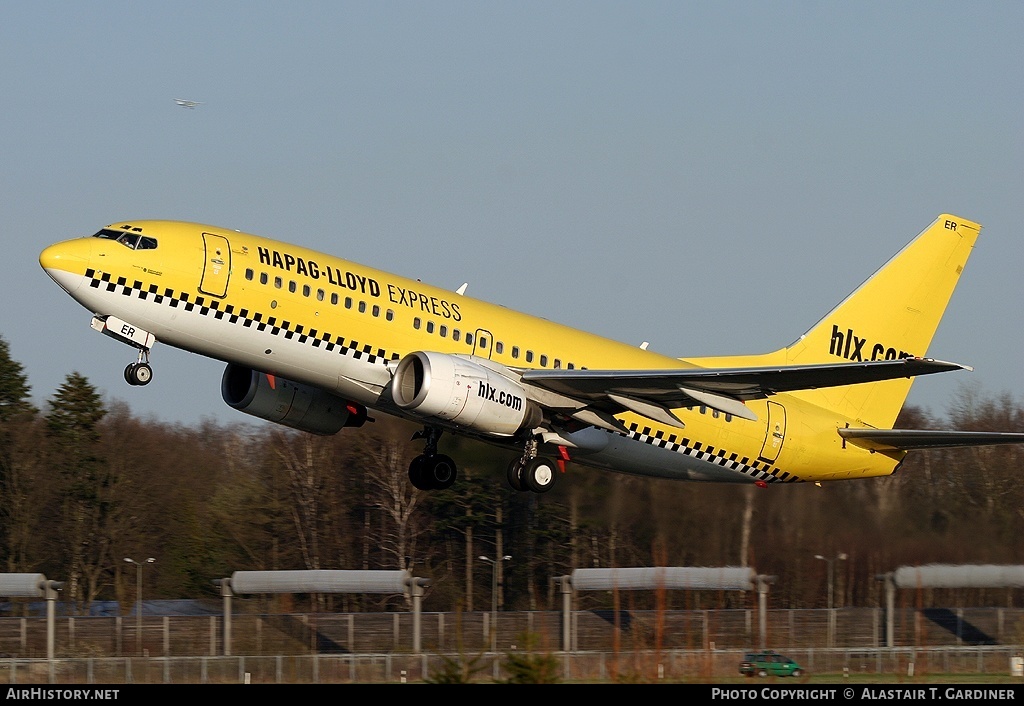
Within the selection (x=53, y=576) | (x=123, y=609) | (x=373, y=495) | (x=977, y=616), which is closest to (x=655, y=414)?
(x=977, y=616)

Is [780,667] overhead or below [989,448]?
below

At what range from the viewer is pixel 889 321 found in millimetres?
37375

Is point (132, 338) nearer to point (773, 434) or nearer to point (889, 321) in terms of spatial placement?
point (773, 434)

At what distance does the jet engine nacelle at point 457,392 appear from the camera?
1112 inches

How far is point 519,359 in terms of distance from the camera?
102ft

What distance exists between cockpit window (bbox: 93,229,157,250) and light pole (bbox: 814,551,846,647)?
20.0m

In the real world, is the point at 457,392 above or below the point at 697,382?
below

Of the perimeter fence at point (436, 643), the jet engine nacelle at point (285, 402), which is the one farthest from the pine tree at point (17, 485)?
the jet engine nacelle at point (285, 402)

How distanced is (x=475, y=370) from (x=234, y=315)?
5042mm

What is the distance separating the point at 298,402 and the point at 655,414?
846 cm

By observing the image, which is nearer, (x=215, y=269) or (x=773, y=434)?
(x=215, y=269)

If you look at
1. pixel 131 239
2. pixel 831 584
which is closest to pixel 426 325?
pixel 131 239
